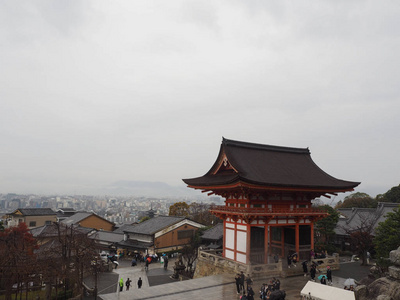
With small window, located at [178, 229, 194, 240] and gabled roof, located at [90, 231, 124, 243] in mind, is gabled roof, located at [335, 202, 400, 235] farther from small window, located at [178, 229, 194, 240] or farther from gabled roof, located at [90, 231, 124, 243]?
gabled roof, located at [90, 231, 124, 243]

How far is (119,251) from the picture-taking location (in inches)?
2143

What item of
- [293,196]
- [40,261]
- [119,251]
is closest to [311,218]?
[293,196]

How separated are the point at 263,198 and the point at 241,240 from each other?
4.25 meters

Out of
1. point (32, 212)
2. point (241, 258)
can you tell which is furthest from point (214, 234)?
point (32, 212)

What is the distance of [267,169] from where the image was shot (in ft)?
94.5

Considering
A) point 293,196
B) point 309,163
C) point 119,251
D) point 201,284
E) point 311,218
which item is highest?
point 309,163

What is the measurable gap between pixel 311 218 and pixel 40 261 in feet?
76.4

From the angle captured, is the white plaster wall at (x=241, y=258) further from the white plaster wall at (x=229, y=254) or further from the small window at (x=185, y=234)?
the small window at (x=185, y=234)

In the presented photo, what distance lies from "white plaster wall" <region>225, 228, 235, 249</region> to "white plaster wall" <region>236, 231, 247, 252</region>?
2.18ft

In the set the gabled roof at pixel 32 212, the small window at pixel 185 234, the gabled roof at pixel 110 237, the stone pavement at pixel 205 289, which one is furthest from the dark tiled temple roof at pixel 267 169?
the gabled roof at pixel 32 212

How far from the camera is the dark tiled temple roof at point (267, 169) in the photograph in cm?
2680

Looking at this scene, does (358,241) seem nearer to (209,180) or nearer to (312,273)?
(312,273)

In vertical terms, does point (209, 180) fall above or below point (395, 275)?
above

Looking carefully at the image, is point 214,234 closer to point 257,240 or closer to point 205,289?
point 257,240
